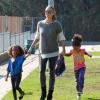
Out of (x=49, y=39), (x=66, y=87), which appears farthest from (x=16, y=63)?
(x=66, y=87)

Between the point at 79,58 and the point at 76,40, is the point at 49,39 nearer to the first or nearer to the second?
the point at 76,40

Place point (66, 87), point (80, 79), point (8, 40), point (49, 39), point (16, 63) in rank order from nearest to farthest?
point (49, 39) < point (16, 63) < point (80, 79) < point (66, 87) < point (8, 40)

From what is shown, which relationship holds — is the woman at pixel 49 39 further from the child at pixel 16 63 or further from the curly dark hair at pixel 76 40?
the curly dark hair at pixel 76 40

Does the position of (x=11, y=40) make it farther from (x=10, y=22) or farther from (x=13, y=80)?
Result: (x=13, y=80)

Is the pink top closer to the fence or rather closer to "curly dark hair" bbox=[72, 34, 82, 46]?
"curly dark hair" bbox=[72, 34, 82, 46]

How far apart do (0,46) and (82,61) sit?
45.4 feet

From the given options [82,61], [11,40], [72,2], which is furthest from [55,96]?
[72,2]

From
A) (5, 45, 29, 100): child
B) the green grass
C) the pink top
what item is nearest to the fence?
the green grass

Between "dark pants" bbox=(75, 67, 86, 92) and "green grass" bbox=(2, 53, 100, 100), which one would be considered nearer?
"dark pants" bbox=(75, 67, 86, 92)

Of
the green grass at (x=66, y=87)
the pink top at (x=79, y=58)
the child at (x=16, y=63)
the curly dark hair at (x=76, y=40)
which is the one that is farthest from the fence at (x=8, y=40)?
the child at (x=16, y=63)

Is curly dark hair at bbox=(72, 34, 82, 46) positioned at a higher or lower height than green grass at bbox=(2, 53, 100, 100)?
higher

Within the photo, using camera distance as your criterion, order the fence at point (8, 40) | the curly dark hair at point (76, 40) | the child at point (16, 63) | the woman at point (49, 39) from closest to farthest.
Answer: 1. the woman at point (49, 39)
2. the child at point (16, 63)
3. the curly dark hair at point (76, 40)
4. the fence at point (8, 40)

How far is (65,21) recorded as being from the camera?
5100 cm

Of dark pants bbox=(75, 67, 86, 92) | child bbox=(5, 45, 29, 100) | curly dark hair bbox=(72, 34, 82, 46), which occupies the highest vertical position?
curly dark hair bbox=(72, 34, 82, 46)
